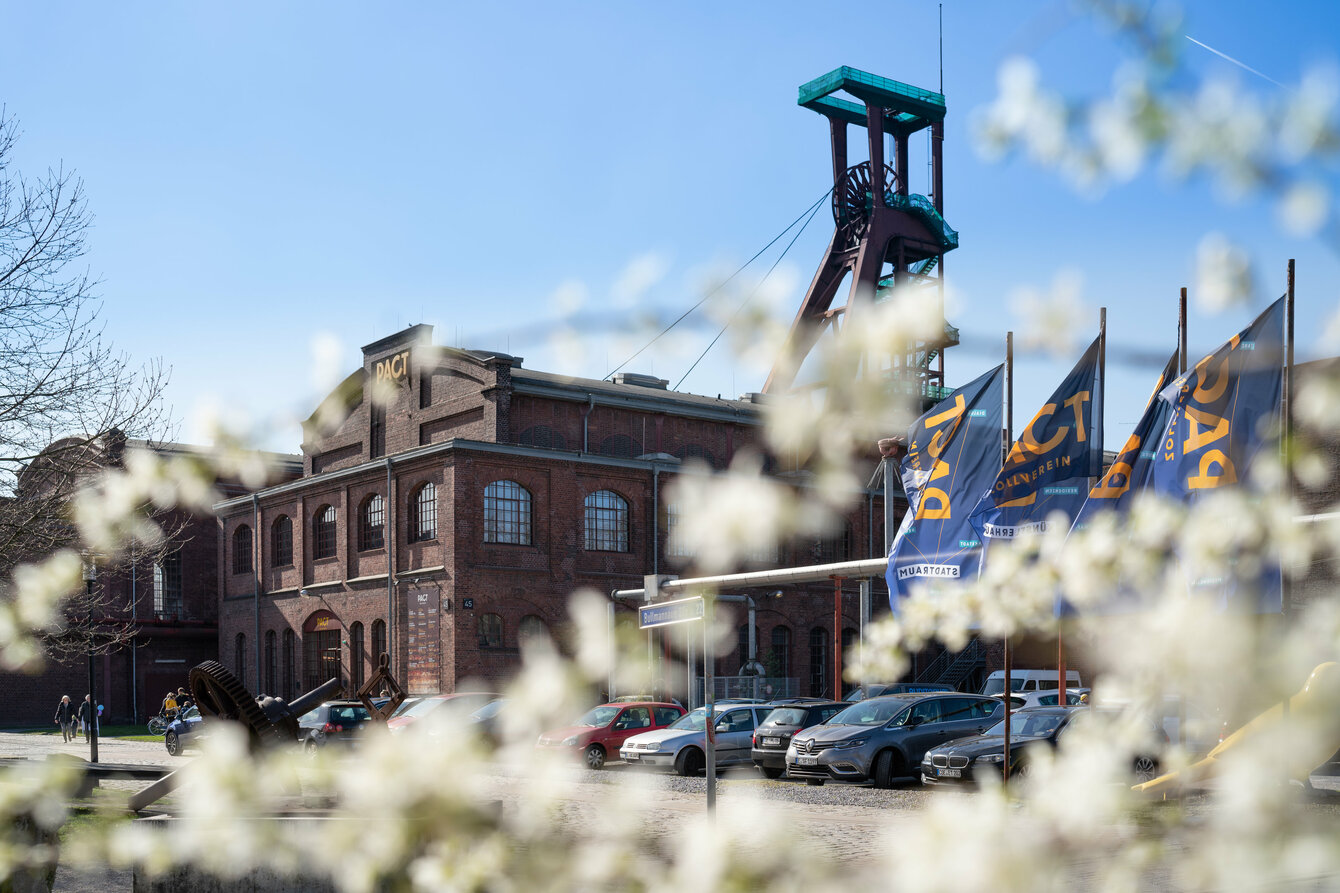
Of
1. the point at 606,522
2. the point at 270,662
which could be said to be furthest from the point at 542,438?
the point at 270,662

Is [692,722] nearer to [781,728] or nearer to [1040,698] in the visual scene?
[781,728]

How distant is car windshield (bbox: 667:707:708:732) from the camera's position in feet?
81.2

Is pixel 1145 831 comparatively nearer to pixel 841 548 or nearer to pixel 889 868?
pixel 889 868

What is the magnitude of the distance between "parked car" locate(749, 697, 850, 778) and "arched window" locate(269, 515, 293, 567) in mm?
Result: 29895

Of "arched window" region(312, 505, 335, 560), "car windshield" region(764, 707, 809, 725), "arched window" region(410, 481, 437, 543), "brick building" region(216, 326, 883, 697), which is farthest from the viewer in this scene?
"arched window" region(312, 505, 335, 560)

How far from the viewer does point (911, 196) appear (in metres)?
54.8

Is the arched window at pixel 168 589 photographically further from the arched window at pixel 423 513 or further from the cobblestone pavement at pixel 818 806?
the cobblestone pavement at pixel 818 806

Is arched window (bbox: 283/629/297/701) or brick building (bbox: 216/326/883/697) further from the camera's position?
arched window (bbox: 283/629/297/701)

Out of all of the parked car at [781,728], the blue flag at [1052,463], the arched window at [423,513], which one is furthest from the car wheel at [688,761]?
the arched window at [423,513]

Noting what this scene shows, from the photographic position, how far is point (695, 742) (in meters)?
24.3

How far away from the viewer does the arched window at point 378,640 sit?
142 feet

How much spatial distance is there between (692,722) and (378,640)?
2127 centimetres

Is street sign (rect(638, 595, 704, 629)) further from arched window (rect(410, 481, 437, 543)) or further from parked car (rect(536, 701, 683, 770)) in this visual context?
arched window (rect(410, 481, 437, 543))

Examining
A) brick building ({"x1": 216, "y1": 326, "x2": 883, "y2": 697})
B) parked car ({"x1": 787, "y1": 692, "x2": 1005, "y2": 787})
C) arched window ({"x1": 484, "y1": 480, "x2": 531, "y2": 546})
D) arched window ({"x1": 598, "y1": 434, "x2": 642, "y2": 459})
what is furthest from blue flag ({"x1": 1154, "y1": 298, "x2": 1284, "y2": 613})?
arched window ({"x1": 598, "y1": 434, "x2": 642, "y2": 459})
